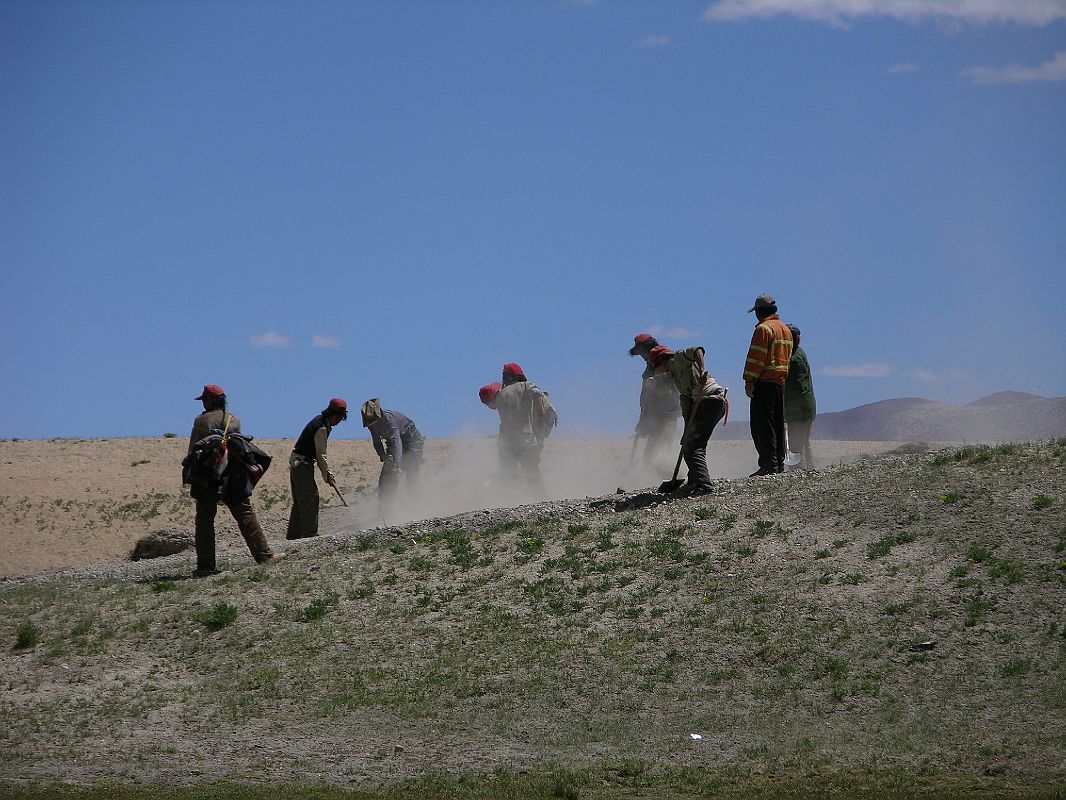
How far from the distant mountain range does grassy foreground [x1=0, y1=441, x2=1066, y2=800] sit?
1414 centimetres

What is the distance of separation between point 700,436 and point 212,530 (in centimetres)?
526

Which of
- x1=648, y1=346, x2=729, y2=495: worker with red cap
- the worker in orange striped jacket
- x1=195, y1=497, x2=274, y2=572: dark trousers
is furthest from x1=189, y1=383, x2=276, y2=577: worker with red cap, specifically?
the worker in orange striped jacket

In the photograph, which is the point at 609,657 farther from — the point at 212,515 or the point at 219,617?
the point at 212,515

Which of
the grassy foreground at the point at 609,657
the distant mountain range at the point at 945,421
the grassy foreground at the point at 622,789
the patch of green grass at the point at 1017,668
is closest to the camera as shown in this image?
the grassy foreground at the point at 622,789

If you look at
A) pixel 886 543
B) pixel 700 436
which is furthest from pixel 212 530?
pixel 886 543

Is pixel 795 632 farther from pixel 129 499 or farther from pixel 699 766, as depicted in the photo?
pixel 129 499

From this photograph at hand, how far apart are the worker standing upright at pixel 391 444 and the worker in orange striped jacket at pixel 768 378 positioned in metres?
5.51

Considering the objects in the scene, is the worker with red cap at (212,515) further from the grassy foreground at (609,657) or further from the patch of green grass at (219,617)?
the patch of green grass at (219,617)

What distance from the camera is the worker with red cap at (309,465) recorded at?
52.0ft

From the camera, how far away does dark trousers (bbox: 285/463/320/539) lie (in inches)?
639

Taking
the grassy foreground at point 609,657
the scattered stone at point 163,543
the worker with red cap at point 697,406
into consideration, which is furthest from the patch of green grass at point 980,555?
the scattered stone at point 163,543

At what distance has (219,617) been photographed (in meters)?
12.1

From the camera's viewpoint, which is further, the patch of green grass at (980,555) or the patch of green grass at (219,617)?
the patch of green grass at (219,617)

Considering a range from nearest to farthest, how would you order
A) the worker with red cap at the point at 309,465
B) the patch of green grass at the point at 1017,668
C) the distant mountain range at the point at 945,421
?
the patch of green grass at the point at 1017,668, the worker with red cap at the point at 309,465, the distant mountain range at the point at 945,421
